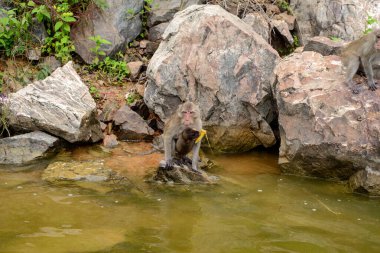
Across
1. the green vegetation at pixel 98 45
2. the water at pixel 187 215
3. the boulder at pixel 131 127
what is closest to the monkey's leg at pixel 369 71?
the water at pixel 187 215

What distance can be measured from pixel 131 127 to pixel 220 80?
5.62 ft

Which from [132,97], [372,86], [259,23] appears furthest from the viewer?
[259,23]

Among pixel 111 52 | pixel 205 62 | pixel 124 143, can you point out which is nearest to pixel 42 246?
pixel 124 143

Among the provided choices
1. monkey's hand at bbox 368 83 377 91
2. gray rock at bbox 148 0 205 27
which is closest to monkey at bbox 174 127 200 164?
monkey's hand at bbox 368 83 377 91

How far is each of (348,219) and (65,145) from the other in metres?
4.58

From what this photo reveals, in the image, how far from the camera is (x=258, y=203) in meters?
6.60

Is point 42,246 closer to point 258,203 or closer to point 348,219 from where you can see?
point 258,203

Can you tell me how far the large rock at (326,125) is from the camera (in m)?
7.29

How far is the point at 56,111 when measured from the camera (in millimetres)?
8352

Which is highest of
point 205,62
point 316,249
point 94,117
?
point 205,62

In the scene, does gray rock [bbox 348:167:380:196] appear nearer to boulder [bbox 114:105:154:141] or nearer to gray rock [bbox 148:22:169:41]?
boulder [bbox 114:105:154:141]

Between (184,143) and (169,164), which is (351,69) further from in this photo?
(169,164)

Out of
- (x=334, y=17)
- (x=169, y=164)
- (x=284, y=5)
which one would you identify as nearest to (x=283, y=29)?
(x=284, y=5)

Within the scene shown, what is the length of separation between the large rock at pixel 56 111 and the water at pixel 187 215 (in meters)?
0.96
